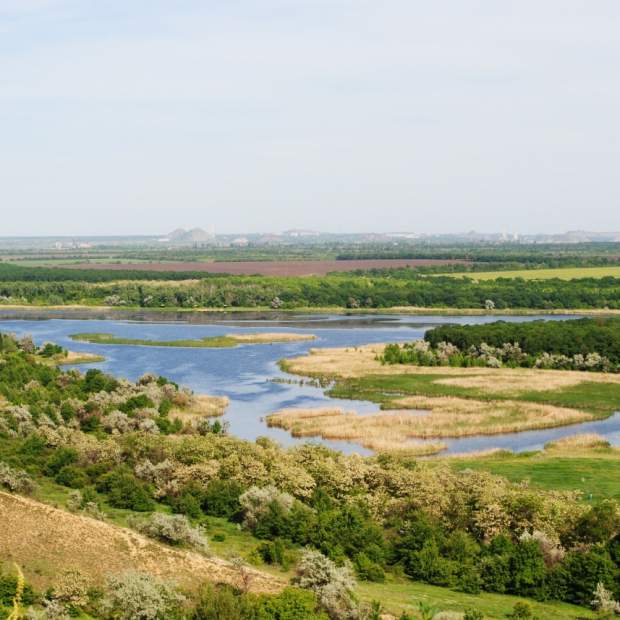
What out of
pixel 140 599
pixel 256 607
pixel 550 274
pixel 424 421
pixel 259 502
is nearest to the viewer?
pixel 140 599

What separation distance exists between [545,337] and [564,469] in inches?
1524

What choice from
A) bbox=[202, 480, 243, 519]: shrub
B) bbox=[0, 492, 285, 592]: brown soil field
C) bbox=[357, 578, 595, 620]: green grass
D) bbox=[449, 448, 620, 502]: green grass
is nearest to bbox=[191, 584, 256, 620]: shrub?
bbox=[0, 492, 285, 592]: brown soil field

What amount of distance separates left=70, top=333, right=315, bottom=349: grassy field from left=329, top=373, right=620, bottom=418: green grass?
1008 inches

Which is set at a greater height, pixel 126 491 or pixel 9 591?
pixel 9 591

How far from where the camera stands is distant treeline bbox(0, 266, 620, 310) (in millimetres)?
141375

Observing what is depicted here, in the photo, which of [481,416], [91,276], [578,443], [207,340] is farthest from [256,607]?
[91,276]

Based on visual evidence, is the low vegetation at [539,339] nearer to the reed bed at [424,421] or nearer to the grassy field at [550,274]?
the reed bed at [424,421]

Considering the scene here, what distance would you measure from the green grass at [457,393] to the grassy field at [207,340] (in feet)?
84.0

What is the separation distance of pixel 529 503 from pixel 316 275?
14799 cm

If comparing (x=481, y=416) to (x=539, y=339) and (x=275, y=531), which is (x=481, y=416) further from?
(x=275, y=531)

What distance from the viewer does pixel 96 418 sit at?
54844mm

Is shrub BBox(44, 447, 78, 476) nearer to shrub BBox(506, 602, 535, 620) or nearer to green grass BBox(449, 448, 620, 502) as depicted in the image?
green grass BBox(449, 448, 620, 502)

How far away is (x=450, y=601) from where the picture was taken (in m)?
29.0

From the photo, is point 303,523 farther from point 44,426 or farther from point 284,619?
point 44,426
